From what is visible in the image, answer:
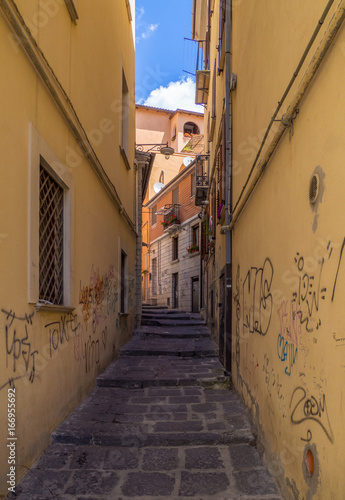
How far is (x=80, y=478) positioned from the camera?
10.3 feet

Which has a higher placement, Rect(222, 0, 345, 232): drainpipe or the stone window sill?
Rect(222, 0, 345, 232): drainpipe

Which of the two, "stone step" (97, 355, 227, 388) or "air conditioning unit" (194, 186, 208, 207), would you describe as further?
"air conditioning unit" (194, 186, 208, 207)

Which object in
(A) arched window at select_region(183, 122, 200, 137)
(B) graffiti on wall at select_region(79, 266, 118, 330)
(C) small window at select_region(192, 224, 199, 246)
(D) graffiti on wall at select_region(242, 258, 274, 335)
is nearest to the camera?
(D) graffiti on wall at select_region(242, 258, 274, 335)

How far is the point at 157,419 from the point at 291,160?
3122 millimetres

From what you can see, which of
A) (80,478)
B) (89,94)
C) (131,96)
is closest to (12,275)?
(80,478)

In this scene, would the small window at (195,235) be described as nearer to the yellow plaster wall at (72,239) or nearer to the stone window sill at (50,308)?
the yellow plaster wall at (72,239)

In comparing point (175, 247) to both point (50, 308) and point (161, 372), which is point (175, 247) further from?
point (50, 308)

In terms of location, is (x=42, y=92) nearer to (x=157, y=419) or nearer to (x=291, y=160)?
(x=291, y=160)

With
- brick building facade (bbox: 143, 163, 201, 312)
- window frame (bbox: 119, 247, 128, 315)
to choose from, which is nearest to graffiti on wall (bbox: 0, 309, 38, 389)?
window frame (bbox: 119, 247, 128, 315)

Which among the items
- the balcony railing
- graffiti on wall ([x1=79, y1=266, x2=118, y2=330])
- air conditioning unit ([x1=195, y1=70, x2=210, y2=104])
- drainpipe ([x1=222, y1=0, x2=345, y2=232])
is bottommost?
graffiti on wall ([x1=79, y1=266, x2=118, y2=330])

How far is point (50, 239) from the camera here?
4.02 metres

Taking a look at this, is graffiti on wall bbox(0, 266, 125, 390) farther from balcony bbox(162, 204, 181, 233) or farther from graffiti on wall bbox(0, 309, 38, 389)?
balcony bbox(162, 204, 181, 233)

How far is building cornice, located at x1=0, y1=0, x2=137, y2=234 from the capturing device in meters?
2.91

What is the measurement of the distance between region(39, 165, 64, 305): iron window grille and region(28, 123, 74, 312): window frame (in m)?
0.05
